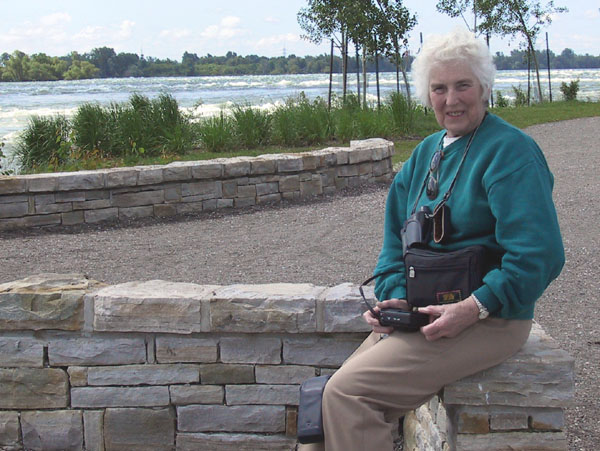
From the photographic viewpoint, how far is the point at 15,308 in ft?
10.8

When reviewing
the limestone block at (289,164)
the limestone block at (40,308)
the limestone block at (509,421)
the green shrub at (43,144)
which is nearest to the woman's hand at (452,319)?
the limestone block at (509,421)

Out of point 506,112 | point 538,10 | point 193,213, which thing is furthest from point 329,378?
point 538,10

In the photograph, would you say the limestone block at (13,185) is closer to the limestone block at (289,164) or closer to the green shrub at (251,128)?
the limestone block at (289,164)

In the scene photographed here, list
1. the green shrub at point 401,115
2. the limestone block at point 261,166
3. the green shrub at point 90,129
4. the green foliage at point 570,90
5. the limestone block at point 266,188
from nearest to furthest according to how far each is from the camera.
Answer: the limestone block at point 261,166 → the limestone block at point 266,188 → the green shrub at point 90,129 → the green shrub at point 401,115 → the green foliage at point 570,90

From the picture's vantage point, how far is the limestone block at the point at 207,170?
7.89m

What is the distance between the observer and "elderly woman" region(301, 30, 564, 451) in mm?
2266

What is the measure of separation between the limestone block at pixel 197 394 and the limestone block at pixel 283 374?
192 mm

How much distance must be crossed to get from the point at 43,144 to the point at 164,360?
8570 mm

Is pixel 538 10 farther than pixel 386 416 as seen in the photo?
Yes

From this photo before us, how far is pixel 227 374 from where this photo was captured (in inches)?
129

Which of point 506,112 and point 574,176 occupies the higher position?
point 506,112

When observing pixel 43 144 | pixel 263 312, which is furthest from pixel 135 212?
pixel 263 312

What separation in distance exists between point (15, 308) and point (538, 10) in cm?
2462

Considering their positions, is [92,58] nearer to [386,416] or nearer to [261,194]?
[261,194]
